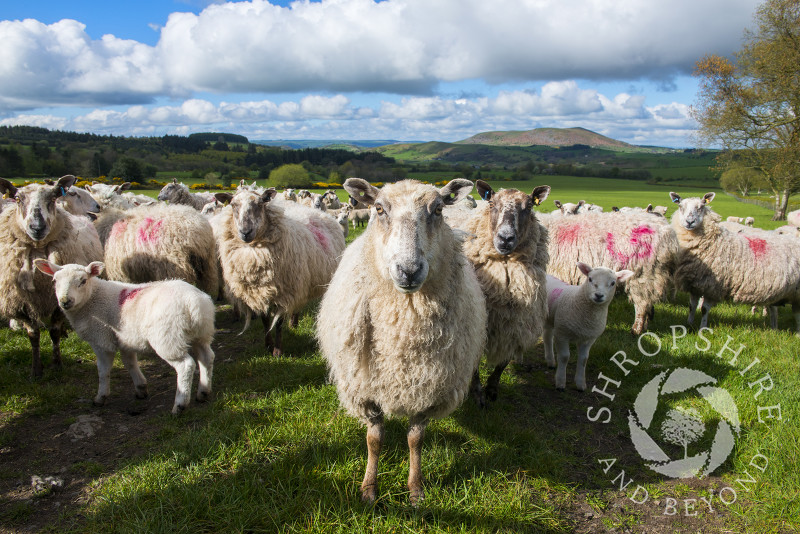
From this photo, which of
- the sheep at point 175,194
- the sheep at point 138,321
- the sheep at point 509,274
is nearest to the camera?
the sheep at point 138,321

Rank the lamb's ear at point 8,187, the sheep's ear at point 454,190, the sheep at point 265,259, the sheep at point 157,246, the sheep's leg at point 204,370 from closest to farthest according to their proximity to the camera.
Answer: the sheep's ear at point 454,190, the sheep's leg at point 204,370, the lamb's ear at point 8,187, the sheep at point 265,259, the sheep at point 157,246

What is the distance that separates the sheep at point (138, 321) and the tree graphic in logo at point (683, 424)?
459 cm

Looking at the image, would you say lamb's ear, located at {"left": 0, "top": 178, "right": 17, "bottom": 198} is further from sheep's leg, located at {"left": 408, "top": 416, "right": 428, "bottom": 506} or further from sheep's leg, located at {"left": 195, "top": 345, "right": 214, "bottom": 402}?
sheep's leg, located at {"left": 408, "top": 416, "right": 428, "bottom": 506}

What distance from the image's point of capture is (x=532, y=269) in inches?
185

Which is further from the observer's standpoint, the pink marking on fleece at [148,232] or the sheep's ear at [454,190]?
the pink marking on fleece at [148,232]

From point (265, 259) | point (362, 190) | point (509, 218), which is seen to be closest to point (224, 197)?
point (265, 259)

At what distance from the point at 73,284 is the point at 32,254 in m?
1.64

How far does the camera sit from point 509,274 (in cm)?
467

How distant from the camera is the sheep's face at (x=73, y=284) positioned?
4.39 m

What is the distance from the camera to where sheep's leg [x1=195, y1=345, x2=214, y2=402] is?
4723 millimetres

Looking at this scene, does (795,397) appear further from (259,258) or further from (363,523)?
(259,258)

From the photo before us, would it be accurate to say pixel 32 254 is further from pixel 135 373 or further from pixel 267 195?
pixel 267 195

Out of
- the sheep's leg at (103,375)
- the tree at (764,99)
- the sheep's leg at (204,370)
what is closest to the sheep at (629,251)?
the sheep's leg at (204,370)

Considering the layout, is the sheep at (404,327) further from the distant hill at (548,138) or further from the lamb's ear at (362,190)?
the distant hill at (548,138)
